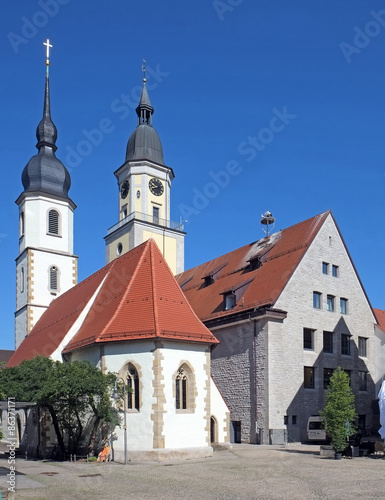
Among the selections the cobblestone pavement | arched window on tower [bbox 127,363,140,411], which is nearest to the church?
arched window on tower [bbox 127,363,140,411]

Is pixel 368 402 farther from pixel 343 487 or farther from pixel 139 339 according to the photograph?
pixel 343 487

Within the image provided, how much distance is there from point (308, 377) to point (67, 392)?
15.5 meters

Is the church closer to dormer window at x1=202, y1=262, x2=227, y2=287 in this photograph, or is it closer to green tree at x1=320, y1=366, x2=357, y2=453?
dormer window at x1=202, y1=262, x2=227, y2=287

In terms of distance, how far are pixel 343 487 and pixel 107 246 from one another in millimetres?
42105

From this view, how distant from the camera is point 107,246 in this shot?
56.9 m

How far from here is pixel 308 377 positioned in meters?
35.1

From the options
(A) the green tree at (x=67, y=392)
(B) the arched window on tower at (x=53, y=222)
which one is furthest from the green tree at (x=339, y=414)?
(B) the arched window on tower at (x=53, y=222)

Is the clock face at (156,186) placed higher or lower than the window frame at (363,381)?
higher

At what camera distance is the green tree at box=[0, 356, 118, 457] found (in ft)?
83.1

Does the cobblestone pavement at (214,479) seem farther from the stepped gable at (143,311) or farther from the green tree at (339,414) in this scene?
the stepped gable at (143,311)

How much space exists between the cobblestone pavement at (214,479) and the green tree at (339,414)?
2.95 ft

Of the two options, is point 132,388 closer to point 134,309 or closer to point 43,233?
point 134,309

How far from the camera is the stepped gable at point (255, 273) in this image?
35500 millimetres

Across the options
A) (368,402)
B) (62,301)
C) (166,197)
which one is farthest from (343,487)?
(166,197)
